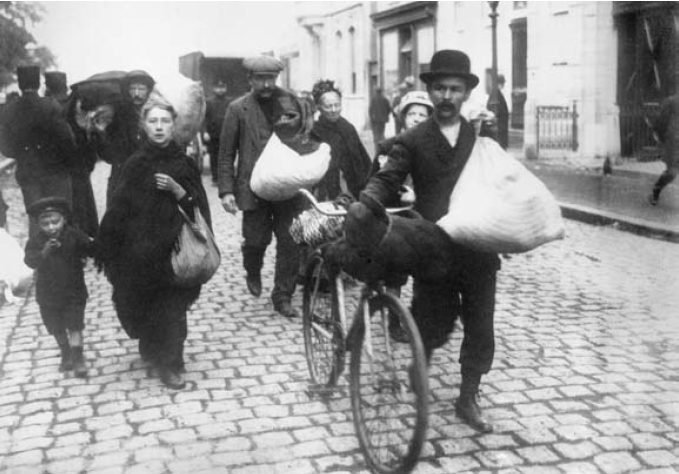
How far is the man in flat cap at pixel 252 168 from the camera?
7359 millimetres

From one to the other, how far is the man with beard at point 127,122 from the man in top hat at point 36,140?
93 cm

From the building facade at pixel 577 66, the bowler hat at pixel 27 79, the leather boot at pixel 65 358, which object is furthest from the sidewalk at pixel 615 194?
the leather boot at pixel 65 358

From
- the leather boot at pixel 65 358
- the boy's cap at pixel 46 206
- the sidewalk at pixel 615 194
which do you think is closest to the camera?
the boy's cap at pixel 46 206

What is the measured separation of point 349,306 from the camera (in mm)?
7125

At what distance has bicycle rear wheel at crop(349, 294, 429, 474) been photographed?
397cm

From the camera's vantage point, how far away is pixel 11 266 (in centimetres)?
784

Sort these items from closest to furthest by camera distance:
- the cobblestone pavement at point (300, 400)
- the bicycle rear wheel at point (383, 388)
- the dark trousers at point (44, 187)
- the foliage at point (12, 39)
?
the bicycle rear wheel at point (383, 388)
the cobblestone pavement at point (300, 400)
the dark trousers at point (44, 187)
the foliage at point (12, 39)

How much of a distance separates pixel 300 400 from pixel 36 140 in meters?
4.40

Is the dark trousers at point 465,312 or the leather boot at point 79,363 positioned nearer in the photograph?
the dark trousers at point 465,312

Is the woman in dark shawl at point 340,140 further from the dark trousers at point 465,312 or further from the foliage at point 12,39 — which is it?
the foliage at point 12,39

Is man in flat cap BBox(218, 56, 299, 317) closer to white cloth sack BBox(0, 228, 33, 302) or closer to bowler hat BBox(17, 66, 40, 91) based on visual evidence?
white cloth sack BBox(0, 228, 33, 302)

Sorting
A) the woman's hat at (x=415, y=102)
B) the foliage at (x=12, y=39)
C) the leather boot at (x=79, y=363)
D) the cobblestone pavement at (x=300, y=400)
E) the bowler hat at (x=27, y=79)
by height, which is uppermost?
the foliage at (x=12, y=39)

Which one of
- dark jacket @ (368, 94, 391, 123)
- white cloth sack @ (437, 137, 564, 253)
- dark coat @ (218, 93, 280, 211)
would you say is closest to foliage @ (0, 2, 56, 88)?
dark jacket @ (368, 94, 391, 123)

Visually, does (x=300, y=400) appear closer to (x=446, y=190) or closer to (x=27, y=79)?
(x=446, y=190)
